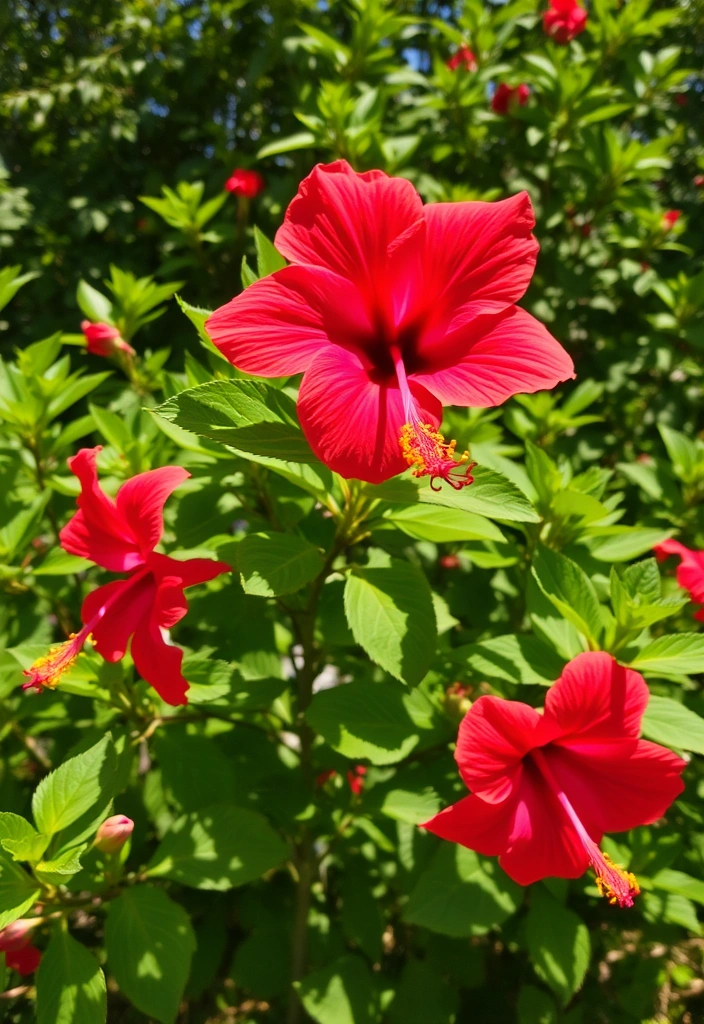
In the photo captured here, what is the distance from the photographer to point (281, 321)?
2.68ft

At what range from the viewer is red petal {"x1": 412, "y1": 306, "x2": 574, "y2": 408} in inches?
32.0

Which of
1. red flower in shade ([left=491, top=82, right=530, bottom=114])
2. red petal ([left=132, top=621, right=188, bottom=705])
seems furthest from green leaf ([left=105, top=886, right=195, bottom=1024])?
red flower in shade ([left=491, top=82, right=530, bottom=114])

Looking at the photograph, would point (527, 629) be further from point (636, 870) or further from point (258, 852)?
point (258, 852)

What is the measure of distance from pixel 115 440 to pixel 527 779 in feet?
3.53

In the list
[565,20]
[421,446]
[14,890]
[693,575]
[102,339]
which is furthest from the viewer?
[565,20]

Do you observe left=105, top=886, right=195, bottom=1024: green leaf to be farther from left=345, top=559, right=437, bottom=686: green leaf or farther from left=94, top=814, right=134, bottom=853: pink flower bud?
left=345, top=559, right=437, bottom=686: green leaf

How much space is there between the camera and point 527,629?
1591 millimetres

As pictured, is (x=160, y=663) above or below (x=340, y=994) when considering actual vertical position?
above

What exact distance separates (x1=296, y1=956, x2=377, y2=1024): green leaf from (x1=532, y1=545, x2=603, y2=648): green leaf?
969 millimetres

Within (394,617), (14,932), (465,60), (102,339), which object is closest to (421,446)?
(394,617)

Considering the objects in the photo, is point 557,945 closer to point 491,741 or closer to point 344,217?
point 491,741

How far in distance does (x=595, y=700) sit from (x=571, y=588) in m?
0.23

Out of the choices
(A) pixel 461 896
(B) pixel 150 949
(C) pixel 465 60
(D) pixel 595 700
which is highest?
Result: (C) pixel 465 60

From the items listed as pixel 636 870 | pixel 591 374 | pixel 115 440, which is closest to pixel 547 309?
pixel 591 374
